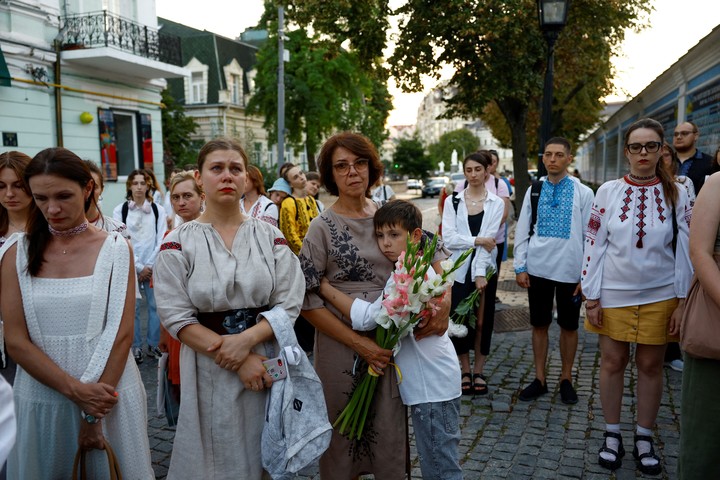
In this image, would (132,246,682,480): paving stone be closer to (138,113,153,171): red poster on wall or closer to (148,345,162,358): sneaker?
(148,345,162,358): sneaker

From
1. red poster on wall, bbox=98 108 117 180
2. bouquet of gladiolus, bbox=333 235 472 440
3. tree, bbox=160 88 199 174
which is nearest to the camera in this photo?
bouquet of gladiolus, bbox=333 235 472 440

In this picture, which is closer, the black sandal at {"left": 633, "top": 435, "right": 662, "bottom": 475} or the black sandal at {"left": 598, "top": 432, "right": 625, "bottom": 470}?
the black sandal at {"left": 633, "top": 435, "right": 662, "bottom": 475}

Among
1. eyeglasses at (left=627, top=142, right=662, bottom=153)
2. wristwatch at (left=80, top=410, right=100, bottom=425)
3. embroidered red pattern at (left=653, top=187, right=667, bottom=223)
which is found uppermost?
eyeglasses at (left=627, top=142, right=662, bottom=153)

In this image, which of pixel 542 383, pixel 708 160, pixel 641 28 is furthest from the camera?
pixel 641 28

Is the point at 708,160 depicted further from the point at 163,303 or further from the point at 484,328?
the point at 163,303

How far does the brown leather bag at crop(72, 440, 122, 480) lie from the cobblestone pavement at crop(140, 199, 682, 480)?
1.70 meters

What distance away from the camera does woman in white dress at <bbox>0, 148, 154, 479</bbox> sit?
2.50 meters

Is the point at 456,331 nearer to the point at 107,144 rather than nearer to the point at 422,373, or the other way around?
the point at 422,373

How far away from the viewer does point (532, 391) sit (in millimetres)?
5238

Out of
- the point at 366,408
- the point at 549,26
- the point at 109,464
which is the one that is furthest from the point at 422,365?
the point at 549,26

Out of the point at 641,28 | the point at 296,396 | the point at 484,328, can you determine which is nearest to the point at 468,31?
the point at 641,28

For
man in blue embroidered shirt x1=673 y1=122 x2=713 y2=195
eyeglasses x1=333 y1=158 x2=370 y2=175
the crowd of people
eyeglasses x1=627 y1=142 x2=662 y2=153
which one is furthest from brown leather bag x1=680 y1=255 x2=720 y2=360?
man in blue embroidered shirt x1=673 y1=122 x2=713 y2=195

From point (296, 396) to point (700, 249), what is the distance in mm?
2120

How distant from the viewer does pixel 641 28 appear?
1702 centimetres
